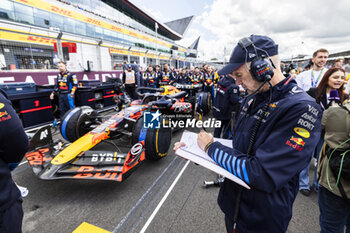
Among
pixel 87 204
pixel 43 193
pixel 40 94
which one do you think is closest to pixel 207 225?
pixel 87 204

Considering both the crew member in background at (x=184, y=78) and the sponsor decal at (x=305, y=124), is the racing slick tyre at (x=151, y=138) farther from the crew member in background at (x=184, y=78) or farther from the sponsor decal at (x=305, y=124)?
the crew member in background at (x=184, y=78)

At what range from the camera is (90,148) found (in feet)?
8.91

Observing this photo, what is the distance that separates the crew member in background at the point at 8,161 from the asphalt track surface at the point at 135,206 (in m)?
1.01

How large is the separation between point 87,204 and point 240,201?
2067 millimetres

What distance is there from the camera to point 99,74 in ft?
29.9

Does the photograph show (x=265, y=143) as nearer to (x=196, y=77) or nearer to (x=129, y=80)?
(x=129, y=80)

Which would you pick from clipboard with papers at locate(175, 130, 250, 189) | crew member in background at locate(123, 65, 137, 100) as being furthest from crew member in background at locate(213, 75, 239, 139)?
crew member in background at locate(123, 65, 137, 100)

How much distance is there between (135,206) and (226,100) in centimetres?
242

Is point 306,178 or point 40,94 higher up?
point 40,94

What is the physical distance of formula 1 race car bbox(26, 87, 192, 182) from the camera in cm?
224

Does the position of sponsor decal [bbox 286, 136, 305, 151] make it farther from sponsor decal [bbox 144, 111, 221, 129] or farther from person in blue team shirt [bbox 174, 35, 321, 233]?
sponsor decal [bbox 144, 111, 221, 129]

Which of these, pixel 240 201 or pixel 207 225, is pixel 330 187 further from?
pixel 207 225

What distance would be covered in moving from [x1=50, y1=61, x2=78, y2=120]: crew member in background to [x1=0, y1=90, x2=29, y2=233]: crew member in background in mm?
4889

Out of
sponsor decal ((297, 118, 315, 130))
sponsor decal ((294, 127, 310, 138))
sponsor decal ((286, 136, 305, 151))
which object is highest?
sponsor decal ((297, 118, 315, 130))
